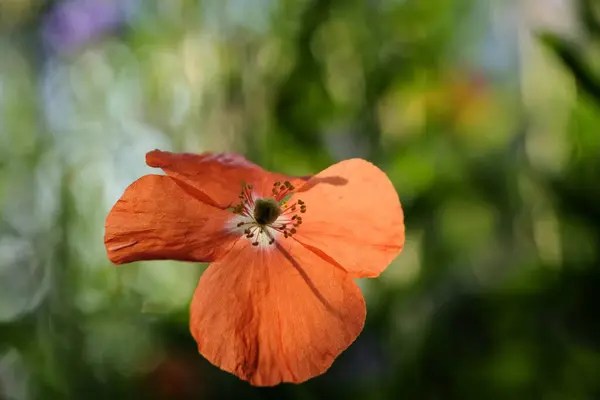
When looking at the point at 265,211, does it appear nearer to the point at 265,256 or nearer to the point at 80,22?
the point at 265,256

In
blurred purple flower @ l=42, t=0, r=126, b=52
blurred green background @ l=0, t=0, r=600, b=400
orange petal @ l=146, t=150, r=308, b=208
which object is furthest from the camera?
blurred purple flower @ l=42, t=0, r=126, b=52

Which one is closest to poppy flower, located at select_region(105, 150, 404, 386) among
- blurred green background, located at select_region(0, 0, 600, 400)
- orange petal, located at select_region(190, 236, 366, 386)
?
orange petal, located at select_region(190, 236, 366, 386)

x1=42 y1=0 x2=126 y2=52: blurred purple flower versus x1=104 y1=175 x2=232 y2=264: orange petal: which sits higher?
x1=42 y1=0 x2=126 y2=52: blurred purple flower

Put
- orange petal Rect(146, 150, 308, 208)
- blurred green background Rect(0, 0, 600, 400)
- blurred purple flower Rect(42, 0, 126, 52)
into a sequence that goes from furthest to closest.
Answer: blurred purple flower Rect(42, 0, 126, 52) < blurred green background Rect(0, 0, 600, 400) < orange petal Rect(146, 150, 308, 208)

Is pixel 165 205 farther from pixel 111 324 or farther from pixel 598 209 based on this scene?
pixel 111 324

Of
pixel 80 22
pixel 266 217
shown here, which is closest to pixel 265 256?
pixel 266 217

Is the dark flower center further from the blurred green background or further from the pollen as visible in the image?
the blurred green background

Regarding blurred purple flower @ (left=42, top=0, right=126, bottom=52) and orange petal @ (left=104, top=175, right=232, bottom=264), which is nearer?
orange petal @ (left=104, top=175, right=232, bottom=264)

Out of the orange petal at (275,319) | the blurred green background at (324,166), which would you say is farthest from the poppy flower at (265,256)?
the blurred green background at (324,166)
